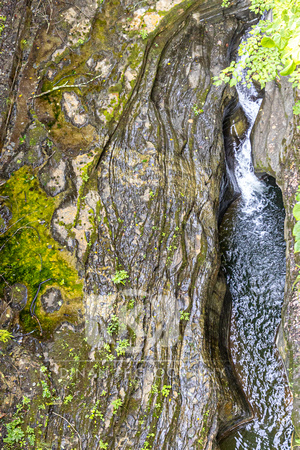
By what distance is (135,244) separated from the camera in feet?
20.0

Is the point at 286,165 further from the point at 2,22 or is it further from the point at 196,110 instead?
the point at 2,22

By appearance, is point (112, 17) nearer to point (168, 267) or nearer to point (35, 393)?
point (168, 267)

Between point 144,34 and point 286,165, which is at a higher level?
point 144,34

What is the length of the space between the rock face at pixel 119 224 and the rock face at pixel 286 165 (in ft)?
3.35

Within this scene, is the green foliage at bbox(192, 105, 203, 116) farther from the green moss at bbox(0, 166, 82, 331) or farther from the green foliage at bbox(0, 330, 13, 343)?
the green foliage at bbox(0, 330, 13, 343)

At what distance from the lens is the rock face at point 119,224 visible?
5633 mm

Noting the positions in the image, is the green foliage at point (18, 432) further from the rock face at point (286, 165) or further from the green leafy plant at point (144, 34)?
the green leafy plant at point (144, 34)

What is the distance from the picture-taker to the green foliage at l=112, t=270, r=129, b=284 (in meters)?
5.89

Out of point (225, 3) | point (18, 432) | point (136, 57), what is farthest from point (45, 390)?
point (225, 3)

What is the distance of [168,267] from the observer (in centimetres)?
612

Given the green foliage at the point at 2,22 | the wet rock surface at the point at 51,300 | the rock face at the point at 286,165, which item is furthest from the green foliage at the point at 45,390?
the green foliage at the point at 2,22

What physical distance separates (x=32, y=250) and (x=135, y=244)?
1.95 m

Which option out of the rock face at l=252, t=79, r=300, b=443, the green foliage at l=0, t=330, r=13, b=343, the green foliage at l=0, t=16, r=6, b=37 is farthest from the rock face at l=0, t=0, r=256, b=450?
the rock face at l=252, t=79, r=300, b=443

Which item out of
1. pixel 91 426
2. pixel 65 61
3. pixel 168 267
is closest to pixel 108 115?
pixel 65 61
